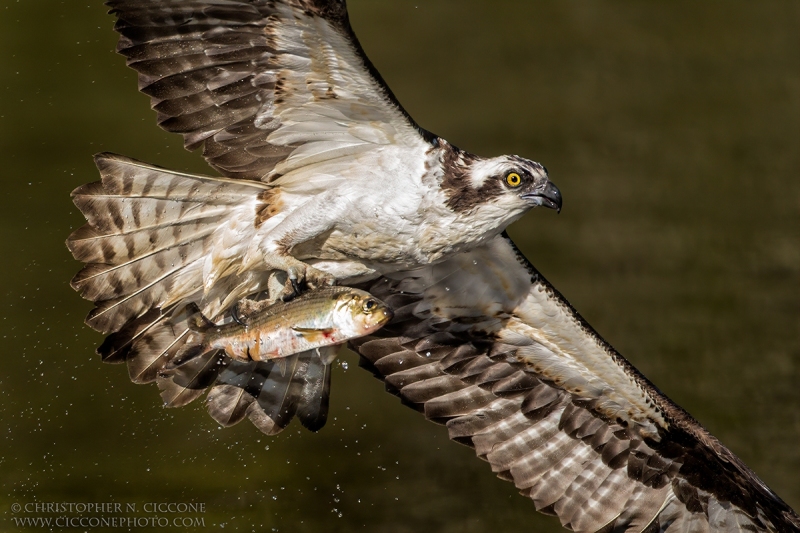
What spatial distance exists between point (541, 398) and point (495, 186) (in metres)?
1.47

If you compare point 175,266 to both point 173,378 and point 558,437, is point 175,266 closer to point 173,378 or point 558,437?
point 173,378

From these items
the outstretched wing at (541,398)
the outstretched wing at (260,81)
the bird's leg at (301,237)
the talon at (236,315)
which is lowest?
the outstretched wing at (541,398)

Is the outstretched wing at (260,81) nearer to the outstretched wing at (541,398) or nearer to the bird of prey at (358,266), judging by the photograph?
the bird of prey at (358,266)

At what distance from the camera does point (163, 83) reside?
5.17 m

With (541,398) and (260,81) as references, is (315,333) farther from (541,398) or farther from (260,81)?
(541,398)

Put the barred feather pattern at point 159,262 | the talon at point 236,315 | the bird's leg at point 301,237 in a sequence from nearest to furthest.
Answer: the talon at point 236,315, the bird's leg at point 301,237, the barred feather pattern at point 159,262

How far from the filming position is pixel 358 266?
548 centimetres

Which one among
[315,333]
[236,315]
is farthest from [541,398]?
[315,333]

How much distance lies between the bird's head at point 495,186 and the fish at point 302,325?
3.09 feet

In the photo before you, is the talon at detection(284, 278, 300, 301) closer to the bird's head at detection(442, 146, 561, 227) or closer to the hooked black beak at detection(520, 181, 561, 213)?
the bird's head at detection(442, 146, 561, 227)

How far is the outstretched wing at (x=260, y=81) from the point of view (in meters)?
4.89

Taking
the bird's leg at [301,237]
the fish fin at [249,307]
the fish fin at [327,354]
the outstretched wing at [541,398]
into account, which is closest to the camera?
the fish fin at [249,307]

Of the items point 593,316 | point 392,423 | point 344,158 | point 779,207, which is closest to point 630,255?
point 593,316

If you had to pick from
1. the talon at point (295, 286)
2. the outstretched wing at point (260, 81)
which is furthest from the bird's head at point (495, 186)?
the talon at point (295, 286)
